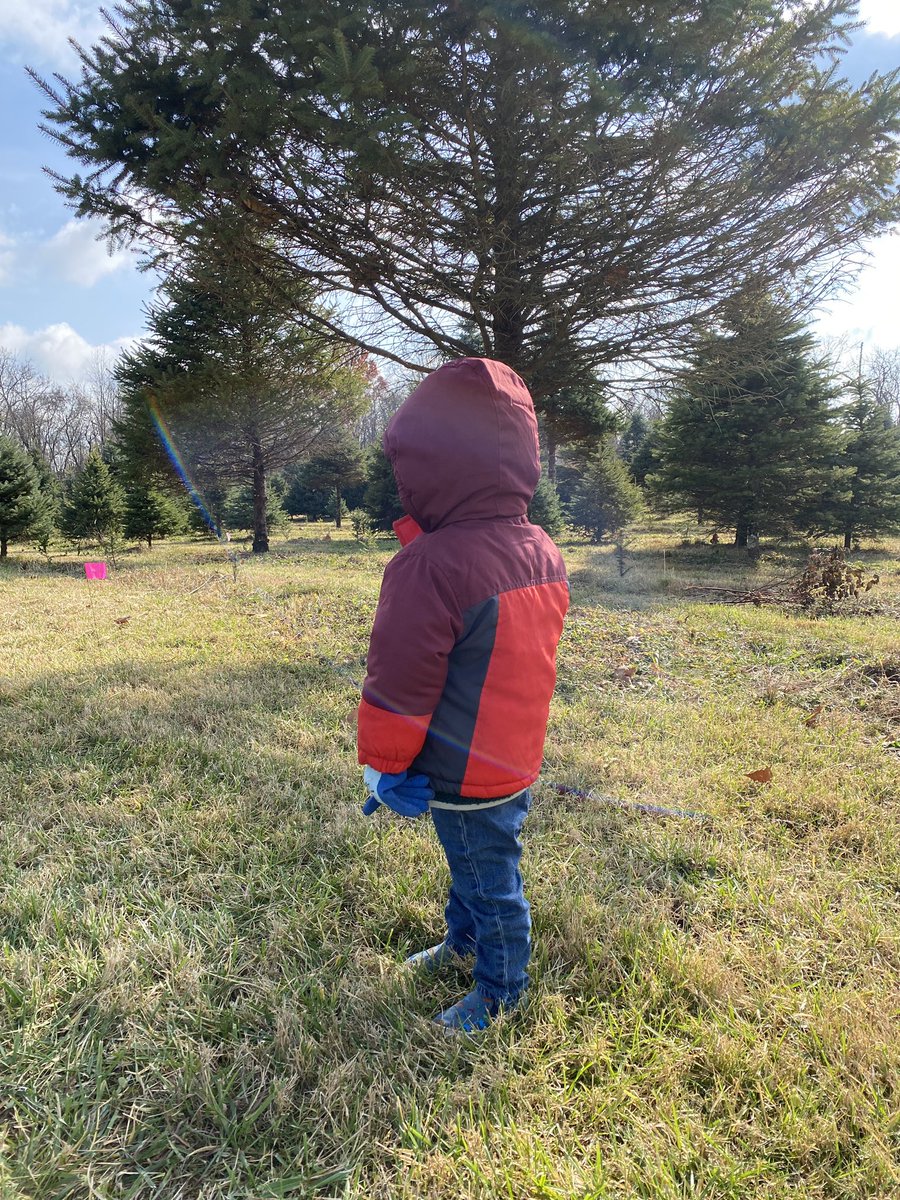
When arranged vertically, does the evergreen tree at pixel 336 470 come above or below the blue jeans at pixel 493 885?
above

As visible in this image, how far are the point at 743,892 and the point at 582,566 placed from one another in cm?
1306

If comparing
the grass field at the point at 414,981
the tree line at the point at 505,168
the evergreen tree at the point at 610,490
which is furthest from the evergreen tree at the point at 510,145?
the evergreen tree at the point at 610,490

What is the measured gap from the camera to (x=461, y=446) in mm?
1541

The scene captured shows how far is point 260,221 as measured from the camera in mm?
4953

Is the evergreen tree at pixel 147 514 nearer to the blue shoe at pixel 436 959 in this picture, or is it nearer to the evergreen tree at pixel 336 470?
the evergreen tree at pixel 336 470

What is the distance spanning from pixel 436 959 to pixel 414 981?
0.34 feet

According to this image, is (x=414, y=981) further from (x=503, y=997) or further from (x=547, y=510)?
(x=547, y=510)

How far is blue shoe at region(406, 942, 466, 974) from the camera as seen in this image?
1822mm

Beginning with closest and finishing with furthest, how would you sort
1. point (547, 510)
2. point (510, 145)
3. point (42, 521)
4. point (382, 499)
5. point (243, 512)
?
point (510, 145), point (42, 521), point (547, 510), point (382, 499), point (243, 512)

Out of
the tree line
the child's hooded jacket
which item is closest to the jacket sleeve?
the child's hooded jacket

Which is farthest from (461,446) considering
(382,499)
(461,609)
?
(382,499)

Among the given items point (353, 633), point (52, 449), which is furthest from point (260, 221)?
point (52, 449)

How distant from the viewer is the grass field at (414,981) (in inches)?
51.3

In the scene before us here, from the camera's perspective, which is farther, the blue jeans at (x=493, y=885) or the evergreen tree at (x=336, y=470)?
the evergreen tree at (x=336, y=470)
